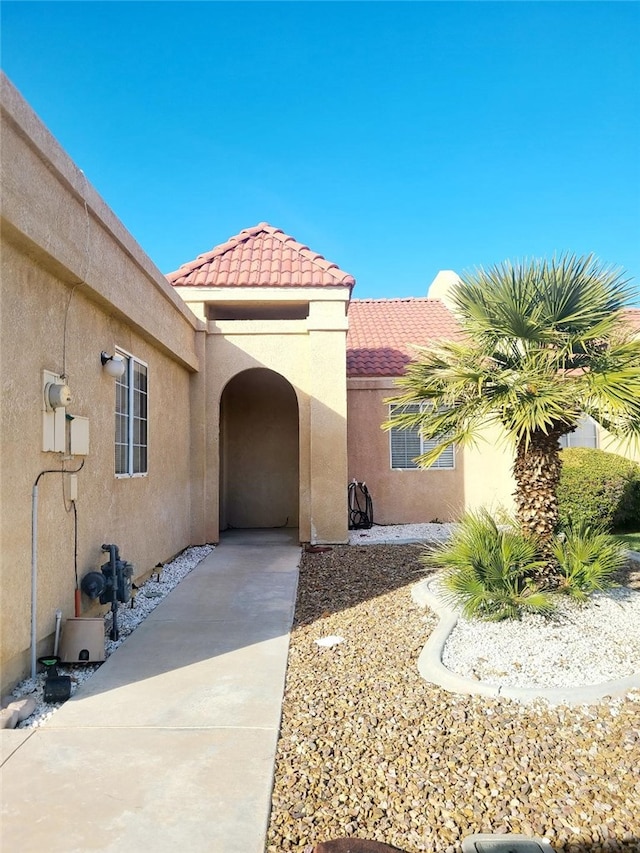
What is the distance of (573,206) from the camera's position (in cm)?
1313

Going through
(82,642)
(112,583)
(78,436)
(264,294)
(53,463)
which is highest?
(264,294)

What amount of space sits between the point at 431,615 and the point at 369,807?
4036 mm

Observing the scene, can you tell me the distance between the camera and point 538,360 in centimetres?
707

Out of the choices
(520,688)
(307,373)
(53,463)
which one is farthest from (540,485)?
(307,373)

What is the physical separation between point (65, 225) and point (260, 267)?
7168 mm

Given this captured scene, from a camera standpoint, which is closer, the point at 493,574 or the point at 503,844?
the point at 503,844

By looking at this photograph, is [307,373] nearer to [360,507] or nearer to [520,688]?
[360,507]

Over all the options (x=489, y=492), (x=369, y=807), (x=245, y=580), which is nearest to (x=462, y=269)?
(x=245, y=580)

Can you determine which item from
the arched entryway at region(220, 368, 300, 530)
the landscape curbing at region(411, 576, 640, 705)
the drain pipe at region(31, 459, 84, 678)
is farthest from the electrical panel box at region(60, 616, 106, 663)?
the arched entryway at region(220, 368, 300, 530)

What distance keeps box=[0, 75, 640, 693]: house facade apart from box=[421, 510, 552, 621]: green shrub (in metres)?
4.23

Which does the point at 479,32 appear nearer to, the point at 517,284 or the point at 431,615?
the point at 517,284

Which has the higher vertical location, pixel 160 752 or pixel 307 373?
pixel 307 373

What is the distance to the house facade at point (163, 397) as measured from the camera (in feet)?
17.2

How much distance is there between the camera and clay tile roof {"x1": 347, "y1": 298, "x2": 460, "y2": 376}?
51.1 feet
